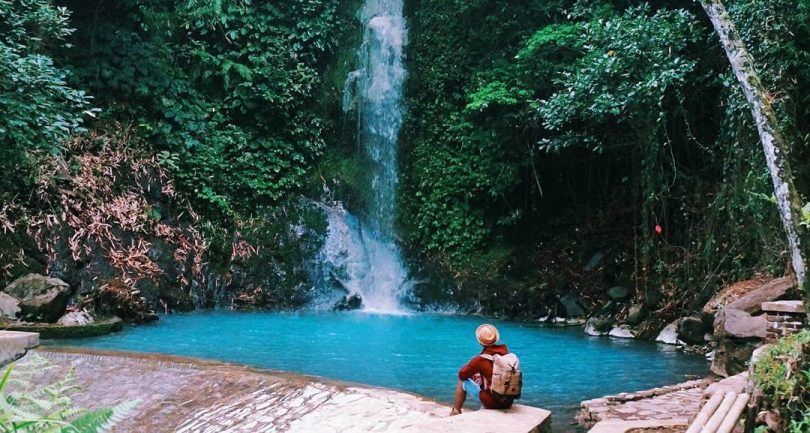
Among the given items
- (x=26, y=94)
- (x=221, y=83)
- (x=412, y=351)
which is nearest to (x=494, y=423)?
(x=412, y=351)

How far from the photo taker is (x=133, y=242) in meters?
12.3

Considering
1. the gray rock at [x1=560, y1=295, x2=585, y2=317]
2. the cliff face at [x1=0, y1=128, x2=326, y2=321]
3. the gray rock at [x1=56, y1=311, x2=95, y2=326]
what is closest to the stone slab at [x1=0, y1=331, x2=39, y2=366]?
the gray rock at [x1=56, y1=311, x2=95, y2=326]

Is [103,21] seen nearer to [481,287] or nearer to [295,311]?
[295,311]

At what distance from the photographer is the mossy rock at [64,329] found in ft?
29.1

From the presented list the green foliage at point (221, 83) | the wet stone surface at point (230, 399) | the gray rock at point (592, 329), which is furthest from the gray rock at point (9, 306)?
the gray rock at point (592, 329)

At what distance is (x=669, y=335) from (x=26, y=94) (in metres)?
9.51

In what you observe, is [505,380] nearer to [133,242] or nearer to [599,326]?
[599,326]

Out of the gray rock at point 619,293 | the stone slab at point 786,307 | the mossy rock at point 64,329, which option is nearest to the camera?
the stone slab at point 786,307

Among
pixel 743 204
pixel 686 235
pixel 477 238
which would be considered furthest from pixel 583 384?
pixel 477 238

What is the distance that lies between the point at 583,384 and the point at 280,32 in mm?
11559

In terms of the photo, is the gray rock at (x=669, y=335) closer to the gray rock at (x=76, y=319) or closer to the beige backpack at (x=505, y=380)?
the beige backpack at (x=505, y=380)

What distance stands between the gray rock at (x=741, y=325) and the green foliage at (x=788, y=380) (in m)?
2.19

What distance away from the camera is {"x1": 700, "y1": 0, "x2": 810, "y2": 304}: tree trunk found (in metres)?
5.58

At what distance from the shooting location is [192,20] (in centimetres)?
1523
